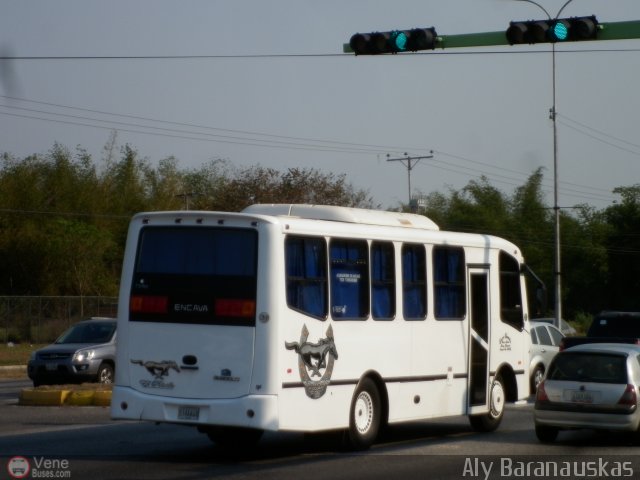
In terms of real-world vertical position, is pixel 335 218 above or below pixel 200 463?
above

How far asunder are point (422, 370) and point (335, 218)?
276cm

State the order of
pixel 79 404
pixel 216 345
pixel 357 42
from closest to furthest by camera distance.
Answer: pixel 216 345 → pixel 357 42 → pixel 79 404

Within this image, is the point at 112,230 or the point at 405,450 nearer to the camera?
the point at 405,450

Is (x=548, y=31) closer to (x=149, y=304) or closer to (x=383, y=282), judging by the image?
(x=383, y=282)

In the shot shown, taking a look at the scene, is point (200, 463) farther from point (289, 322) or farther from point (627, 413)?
point (627, 413)

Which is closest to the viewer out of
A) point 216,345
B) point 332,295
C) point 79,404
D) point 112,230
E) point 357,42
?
point 216,345

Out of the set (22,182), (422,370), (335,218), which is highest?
(22,182)

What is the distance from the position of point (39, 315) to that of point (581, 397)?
35.0 m

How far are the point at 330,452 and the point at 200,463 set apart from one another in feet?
6.93

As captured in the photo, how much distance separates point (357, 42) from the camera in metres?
17.6

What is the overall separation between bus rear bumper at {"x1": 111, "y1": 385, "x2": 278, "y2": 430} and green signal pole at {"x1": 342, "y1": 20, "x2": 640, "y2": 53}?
668 centimetres

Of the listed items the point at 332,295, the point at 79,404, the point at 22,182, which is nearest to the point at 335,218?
the point at 332,295

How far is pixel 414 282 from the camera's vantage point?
54.8 feet

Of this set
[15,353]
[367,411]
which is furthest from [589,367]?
[15,353]
